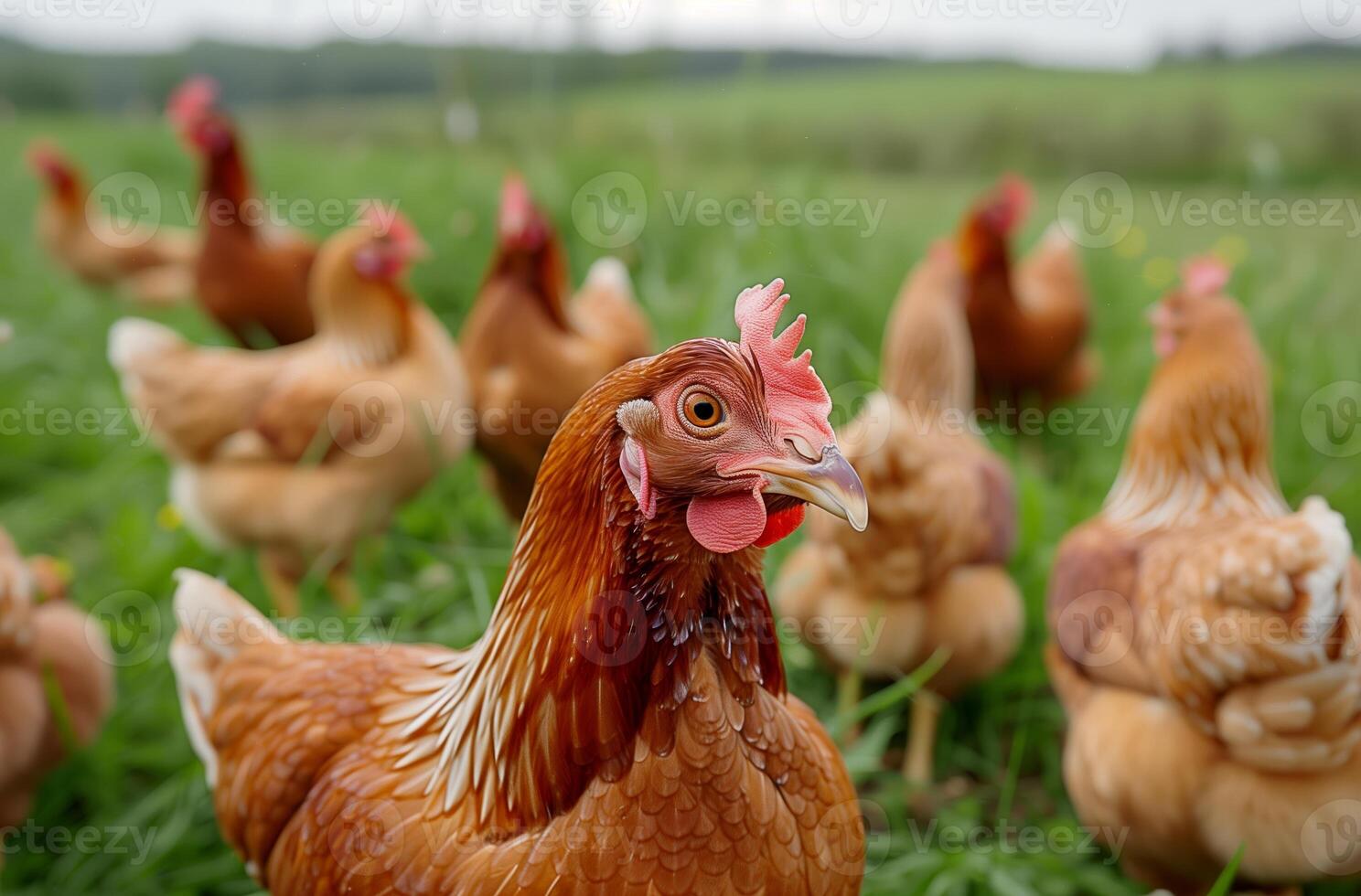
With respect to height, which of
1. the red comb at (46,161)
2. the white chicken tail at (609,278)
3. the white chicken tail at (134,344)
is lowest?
the white chicken tail at (134,344)

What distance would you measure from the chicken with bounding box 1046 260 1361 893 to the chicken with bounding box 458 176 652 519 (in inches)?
70.9

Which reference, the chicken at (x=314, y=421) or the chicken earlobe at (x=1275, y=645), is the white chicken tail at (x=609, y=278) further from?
the chicken earlobe at (x=1275, y=645)

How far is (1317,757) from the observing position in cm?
209

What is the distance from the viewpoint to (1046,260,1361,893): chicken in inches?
80.4

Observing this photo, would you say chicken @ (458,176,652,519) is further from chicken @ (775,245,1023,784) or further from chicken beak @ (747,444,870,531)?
chicken beak @ (747,444,870,531)

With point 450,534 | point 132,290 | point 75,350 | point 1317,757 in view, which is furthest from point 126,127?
point 1317,757

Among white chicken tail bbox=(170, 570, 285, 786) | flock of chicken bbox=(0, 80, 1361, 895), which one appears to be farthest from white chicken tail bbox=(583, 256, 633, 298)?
white chicken tail bbox=(170, 570, 285, 786)

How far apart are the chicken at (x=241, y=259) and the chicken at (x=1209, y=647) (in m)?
3.85

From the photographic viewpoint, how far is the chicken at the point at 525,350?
3.59 metres

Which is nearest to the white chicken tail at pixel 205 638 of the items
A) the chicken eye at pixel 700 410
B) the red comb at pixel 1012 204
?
the chicken eye at pixel 700 410

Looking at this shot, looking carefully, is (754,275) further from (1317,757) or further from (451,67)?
(1317,757)

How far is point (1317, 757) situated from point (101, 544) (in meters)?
3.99

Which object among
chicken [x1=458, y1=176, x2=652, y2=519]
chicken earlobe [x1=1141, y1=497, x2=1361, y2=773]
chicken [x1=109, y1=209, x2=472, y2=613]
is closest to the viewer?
chicken earlobe [x1=1141, y1=497, x2=1361, y2=773]

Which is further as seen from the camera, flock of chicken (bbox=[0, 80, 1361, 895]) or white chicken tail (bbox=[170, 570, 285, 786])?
white chicken tail (bbox=[170, 570, 285, 786])
